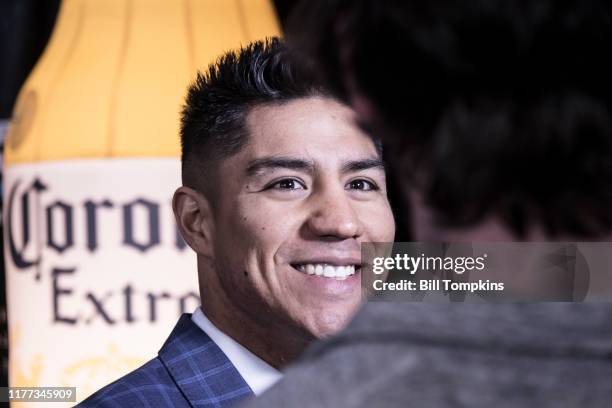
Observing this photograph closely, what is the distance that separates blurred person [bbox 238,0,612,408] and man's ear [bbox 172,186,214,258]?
2.85 ft

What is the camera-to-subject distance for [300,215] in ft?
4.46

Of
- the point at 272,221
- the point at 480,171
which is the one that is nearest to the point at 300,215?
the point at 272,221

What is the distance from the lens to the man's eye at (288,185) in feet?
4.49

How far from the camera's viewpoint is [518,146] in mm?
516

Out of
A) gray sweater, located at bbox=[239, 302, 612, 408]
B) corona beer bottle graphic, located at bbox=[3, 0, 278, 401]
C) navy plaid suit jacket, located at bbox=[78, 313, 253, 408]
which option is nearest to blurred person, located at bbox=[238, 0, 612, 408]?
gray sweater, located at bbox=[239, 302, 612, 408]

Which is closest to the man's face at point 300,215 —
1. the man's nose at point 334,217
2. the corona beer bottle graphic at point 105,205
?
the man's nose at point 334,217

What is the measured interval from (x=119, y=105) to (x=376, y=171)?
1.73ft

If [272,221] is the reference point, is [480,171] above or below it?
below

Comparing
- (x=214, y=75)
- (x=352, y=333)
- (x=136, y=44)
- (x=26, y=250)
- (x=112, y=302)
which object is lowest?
(x=352, y=333)

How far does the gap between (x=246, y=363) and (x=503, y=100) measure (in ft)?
2.83

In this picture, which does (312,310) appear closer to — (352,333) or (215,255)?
(215,255)

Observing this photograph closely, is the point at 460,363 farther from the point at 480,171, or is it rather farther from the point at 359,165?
the point at 359,165

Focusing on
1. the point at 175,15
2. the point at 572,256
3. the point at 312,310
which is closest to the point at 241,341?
the point at 312,310

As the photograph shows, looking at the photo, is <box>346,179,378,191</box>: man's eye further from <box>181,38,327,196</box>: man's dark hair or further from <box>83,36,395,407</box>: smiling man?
<box>181,38,327,196</box>: man's dark hair
